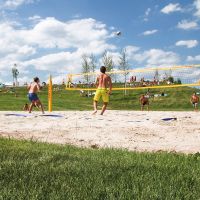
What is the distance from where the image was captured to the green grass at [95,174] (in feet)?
13.2

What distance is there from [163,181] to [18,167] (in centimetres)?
172

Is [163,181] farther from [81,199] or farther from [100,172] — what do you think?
[81,199]

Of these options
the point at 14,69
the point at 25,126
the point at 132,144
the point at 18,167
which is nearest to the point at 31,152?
the point at 18,167

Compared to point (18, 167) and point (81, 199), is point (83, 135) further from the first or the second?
point (81, 199)

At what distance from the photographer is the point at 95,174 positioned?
15.5 feet

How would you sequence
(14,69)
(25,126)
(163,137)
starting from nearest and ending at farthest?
1. (163,137)
2. (25,126)
3. (14,69)

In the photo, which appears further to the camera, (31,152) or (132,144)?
(132,144)

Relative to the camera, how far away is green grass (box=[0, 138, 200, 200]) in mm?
4020

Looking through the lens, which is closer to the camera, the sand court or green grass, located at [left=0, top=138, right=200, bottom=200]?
green grass, located at [left=0, top=138, right=200, bottom=200]

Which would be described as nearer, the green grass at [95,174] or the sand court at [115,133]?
the green grass at [95,174]

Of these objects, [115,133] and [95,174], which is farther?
[115,133]

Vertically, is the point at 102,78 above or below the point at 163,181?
above

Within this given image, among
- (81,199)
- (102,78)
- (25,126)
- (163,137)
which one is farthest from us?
(102,78)

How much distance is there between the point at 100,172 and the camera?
481 cm
